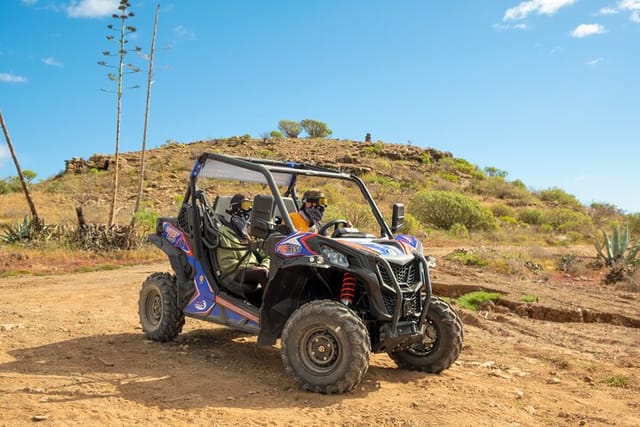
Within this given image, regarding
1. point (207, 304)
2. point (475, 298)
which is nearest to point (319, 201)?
point (207, 304)

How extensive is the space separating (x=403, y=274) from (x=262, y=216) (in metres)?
1.41

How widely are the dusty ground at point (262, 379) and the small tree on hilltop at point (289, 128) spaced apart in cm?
6410

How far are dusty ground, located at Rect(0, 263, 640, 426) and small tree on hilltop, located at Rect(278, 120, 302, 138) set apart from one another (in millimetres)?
64104

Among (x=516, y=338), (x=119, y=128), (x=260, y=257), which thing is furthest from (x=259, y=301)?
(x=119, y=128)

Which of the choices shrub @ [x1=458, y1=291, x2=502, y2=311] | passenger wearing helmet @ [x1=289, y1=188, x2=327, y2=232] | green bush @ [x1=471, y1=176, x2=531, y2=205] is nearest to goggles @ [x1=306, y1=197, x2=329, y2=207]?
passenger wearing helmet @ [x1=289, y1=188, x2=327, y2=232]

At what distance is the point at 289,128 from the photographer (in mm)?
73750

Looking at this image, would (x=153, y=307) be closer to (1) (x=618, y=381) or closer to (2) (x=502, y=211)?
(1) (x=618, y=381)

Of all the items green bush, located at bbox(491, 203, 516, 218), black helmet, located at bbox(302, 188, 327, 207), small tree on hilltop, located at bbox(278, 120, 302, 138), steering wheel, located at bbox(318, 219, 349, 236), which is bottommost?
steering wheel, located at bbox(318, 219, 349, 236)

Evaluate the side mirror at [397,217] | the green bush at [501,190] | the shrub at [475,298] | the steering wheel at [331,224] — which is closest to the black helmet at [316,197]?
the steering wheel at [331,224]

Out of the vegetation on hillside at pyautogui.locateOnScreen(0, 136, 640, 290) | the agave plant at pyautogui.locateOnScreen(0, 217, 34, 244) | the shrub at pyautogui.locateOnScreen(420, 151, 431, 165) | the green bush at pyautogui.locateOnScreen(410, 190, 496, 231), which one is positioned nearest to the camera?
the agave plant at pyautogui.locateOnScreen(0, 217, 34, 244)

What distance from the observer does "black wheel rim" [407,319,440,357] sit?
20.9 ft

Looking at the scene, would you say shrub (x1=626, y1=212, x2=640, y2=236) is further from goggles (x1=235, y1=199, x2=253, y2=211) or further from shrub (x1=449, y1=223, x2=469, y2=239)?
goggles (x1=235, y1=199, x2=253, y2=211)

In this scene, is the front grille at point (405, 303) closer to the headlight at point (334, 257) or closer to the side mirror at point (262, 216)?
the headlight at point (334, 257)

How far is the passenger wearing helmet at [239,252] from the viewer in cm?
663
